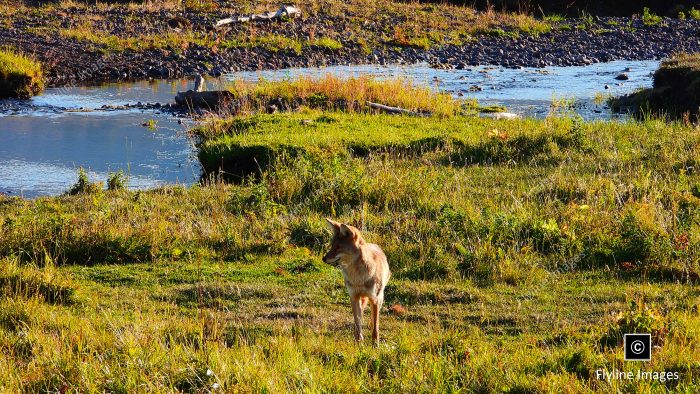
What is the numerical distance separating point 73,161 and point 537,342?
46.3 ft

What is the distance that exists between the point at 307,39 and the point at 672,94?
17687mm

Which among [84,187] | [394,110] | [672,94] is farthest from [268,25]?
[84,187]

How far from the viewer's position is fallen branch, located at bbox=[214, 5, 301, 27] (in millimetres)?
40356

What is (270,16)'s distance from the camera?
41.8 meters

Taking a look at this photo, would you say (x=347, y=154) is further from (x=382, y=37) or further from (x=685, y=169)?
(x=382, y=37)

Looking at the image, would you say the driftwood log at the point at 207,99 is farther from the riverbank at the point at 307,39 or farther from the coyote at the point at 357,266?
the coyote at the point at 357,266

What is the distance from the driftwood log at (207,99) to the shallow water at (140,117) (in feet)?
2.65

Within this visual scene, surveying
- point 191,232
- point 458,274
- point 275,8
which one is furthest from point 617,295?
point 275,8

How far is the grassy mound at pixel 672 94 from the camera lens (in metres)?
23.0

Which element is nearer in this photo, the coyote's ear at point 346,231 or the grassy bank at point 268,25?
the coyote's ear at point 346,231

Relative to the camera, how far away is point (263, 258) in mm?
11820

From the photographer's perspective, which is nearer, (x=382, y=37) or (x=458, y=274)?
(x=458, y=274)

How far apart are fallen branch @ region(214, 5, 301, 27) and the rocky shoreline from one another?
0.77 m

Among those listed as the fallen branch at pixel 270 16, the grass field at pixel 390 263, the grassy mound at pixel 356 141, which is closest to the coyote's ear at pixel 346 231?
the grass field at pixel 390 263
